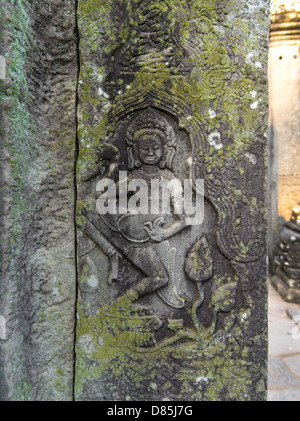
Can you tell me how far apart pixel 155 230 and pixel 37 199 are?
23.4 inches

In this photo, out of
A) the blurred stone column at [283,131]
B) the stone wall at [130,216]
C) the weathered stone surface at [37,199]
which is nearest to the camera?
the weathered stone surface at [37,199]

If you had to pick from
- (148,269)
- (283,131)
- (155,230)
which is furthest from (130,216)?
(283,131)

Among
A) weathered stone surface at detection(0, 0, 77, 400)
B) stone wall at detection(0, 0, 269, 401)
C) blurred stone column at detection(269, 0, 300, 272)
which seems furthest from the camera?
blurred stone column at detection(269, 0, 300, 272)

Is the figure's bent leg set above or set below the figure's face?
below

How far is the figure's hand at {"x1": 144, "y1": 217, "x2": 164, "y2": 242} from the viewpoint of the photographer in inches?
54.4

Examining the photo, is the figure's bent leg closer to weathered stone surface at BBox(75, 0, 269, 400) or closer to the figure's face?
weathered stone surface at BBox(75, 0, 269, 400)

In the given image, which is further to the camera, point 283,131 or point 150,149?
point 283,131

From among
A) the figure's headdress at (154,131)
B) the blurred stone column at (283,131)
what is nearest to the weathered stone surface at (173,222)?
the figure's headdress at (154,131)

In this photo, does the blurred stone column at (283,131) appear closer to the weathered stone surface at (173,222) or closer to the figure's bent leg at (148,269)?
the weathered stone surface at (173,222)

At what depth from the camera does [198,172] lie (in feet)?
4.45

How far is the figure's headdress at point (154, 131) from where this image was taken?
4.49ft

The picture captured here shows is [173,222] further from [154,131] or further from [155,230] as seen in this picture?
[154,131]

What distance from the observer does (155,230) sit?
138 cm

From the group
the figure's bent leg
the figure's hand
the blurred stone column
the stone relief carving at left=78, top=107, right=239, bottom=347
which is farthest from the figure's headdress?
the blurred stone column
